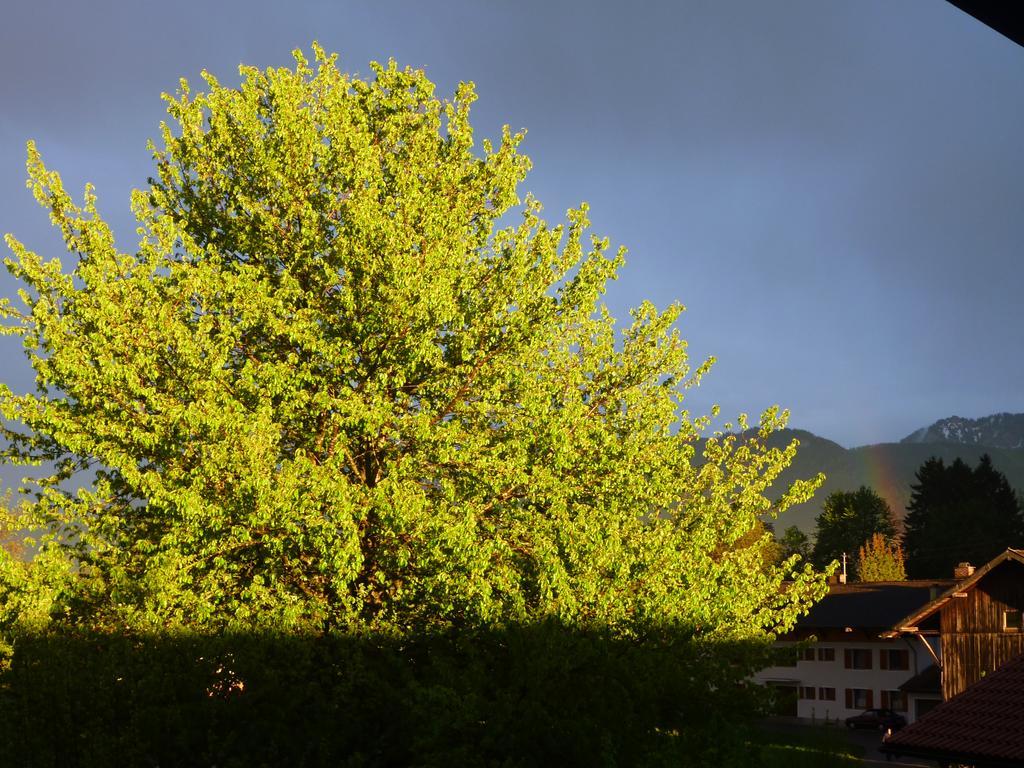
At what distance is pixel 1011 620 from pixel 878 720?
57.3 ft

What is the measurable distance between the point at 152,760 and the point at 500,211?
13.1 meters

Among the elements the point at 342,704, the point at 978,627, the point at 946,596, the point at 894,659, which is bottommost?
the point at 894,659

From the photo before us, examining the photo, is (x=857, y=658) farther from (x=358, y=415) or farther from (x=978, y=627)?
(x=358, y=415)

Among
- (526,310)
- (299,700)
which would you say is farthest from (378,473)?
(299,700)

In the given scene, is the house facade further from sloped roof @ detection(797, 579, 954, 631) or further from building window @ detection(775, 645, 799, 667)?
building window @ detection(775, 645, 799, 667)

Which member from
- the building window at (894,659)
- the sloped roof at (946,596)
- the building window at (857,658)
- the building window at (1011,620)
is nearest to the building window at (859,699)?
the building window at (857,658)

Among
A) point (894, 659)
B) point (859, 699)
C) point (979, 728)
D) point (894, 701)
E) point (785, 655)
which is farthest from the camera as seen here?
point (859, 699)

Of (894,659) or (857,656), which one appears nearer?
(894,659)

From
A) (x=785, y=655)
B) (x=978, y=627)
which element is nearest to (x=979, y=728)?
(x=785, y=655)

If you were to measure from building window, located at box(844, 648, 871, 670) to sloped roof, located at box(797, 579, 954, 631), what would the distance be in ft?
8.10

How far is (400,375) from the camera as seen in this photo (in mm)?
16641

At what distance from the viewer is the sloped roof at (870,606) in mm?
59469

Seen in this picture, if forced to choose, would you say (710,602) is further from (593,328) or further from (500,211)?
(500,211)

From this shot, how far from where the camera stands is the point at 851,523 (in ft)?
449
